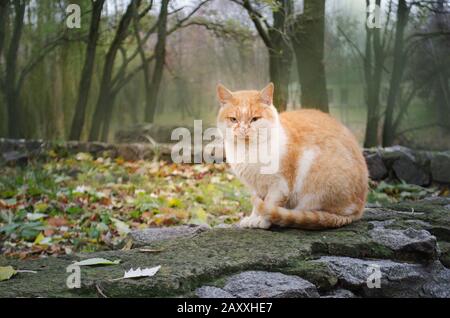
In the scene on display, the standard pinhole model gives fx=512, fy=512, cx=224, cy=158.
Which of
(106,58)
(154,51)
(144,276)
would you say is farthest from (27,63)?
(144,276)

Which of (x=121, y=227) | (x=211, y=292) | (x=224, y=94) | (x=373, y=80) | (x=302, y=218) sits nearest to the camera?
(x=211, y=292)

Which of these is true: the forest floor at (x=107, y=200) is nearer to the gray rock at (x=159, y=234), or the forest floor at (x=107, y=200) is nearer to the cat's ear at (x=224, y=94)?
the gray rock at (x=159, y=234)

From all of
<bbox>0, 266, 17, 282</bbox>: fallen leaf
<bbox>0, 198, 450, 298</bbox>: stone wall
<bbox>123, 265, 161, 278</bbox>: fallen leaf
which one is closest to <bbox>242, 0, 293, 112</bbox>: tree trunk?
<bbox>0, 198, 450, 298</bbox>: stone wall

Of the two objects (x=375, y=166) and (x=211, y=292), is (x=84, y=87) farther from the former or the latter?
(x=211, y=292)

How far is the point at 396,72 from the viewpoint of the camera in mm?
5488

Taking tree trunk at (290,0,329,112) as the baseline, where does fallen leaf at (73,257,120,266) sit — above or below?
below

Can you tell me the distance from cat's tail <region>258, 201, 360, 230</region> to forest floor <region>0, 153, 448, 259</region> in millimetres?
953

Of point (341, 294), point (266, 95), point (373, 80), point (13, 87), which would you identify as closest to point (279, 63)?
point (373, 80)

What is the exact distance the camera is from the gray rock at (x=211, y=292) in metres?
1.82

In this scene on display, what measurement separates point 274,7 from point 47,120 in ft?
14.7

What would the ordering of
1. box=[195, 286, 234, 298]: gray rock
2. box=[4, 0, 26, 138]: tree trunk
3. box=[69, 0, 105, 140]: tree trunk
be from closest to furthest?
box=[195, 286, 234, 298]: gray rock → box=[69, 0, 105, 140]: tree trunk → box=[4, 0, 26, 138]: tree trunk

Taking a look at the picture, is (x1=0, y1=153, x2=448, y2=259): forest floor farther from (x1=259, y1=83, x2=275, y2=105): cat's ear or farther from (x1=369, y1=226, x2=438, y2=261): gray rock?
(x1=369, y1=226, x2=438, y2=261): gray rock

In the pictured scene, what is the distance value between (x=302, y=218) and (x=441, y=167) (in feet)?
11.7

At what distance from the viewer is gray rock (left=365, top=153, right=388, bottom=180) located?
5383 mm
